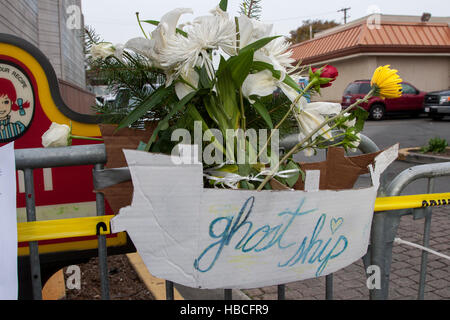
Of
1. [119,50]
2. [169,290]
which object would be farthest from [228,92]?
[169,290]

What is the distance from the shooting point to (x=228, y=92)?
3.91 feet

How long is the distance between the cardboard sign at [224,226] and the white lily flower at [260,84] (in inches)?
10.2

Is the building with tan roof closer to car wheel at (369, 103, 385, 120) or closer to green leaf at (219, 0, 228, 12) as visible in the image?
car wheel at (369, 103, 385, 120)

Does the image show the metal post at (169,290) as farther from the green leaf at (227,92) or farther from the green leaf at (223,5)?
the green leaf at (223,5)

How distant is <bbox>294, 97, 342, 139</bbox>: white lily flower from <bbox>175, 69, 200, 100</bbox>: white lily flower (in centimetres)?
31

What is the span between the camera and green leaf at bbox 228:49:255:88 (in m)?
1.10

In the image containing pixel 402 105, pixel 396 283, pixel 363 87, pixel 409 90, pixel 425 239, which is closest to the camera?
pixel 425 239

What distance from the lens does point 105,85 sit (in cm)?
136

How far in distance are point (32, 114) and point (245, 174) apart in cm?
138

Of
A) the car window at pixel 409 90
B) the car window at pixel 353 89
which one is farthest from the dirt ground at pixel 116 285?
the car window at pixel 409 90

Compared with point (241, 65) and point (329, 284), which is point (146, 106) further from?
point (329, 284)

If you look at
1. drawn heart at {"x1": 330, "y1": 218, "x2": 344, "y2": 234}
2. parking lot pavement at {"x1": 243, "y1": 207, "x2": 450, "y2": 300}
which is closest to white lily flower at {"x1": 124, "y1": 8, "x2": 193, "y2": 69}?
drawn heart at {"x1": 330, "y1": 218, "x2": 344, "y2": 234}

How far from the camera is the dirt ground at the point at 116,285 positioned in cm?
322

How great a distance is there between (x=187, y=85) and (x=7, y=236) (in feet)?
2.31
